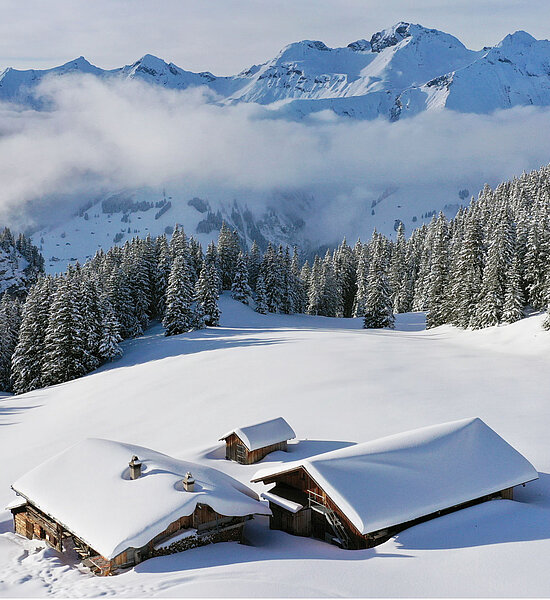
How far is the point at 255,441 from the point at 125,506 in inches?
401

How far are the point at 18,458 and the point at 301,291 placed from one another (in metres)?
71.2

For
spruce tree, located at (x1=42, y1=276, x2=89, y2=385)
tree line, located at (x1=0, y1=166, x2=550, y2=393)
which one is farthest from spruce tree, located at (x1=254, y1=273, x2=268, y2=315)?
spruce tree, located at (x1=42, y1=276, x2=89, y2=385)

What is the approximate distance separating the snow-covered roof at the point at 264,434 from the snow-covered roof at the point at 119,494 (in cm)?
538

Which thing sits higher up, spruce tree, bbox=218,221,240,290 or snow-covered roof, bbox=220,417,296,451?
spruce tree, bbox=218,221,240,290

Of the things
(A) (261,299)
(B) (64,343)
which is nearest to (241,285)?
(A) (261,299)

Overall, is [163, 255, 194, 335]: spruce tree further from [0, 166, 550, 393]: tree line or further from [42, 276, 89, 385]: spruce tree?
[42, 276, 89, 385]: spruce tree

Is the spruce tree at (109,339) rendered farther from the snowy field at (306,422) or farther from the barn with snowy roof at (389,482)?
the barn with snowy roof at (389,482)

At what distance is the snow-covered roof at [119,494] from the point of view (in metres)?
16.2

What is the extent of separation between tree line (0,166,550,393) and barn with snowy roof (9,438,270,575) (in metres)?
39.4

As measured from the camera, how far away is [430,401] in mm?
34062

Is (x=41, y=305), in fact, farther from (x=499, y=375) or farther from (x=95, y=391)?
(x=499, y=375)

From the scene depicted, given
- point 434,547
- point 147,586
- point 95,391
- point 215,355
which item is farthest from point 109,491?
point 215,355

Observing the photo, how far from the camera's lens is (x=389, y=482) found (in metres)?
18.5

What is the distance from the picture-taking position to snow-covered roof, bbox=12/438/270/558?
639 inches
